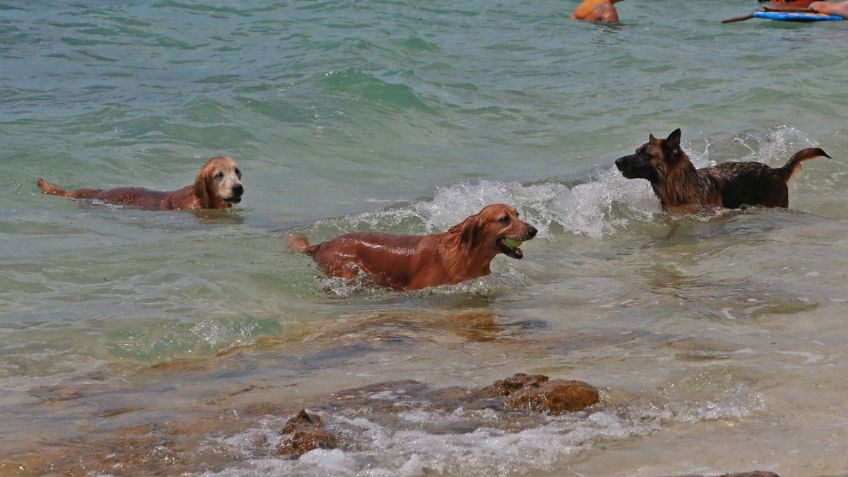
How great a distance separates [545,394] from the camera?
17.4 ft

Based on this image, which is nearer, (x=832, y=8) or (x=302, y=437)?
(x=302, y=437)

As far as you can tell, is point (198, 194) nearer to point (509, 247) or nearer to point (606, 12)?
point (509, 247)

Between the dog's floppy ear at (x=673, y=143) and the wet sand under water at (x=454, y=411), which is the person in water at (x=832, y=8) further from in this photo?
the wet sand under water at (x=454, y=411)

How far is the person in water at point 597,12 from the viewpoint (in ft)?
80.6

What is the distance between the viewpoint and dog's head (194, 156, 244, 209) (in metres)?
11.4

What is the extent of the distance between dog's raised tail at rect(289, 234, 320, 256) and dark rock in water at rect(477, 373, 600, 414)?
384cm

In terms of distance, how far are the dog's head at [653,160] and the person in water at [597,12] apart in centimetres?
1383

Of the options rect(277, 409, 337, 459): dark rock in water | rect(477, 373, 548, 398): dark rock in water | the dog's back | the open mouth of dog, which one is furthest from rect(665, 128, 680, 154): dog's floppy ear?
rect(277, 409, 337, 459): dark rock in water

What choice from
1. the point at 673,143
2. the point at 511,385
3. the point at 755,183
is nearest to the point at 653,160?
the point at 673,143

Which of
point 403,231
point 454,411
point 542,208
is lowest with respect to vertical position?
Result: point 403,231

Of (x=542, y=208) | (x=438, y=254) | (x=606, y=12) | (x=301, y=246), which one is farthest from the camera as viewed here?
(x=606, y=12)

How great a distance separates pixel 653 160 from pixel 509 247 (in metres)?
3.26

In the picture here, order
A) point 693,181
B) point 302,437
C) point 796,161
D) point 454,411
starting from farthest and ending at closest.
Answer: point 693,181 → point 796,161 → point 454,411 → point 302,437

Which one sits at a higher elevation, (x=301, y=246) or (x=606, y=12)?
(x=606, y=12)
